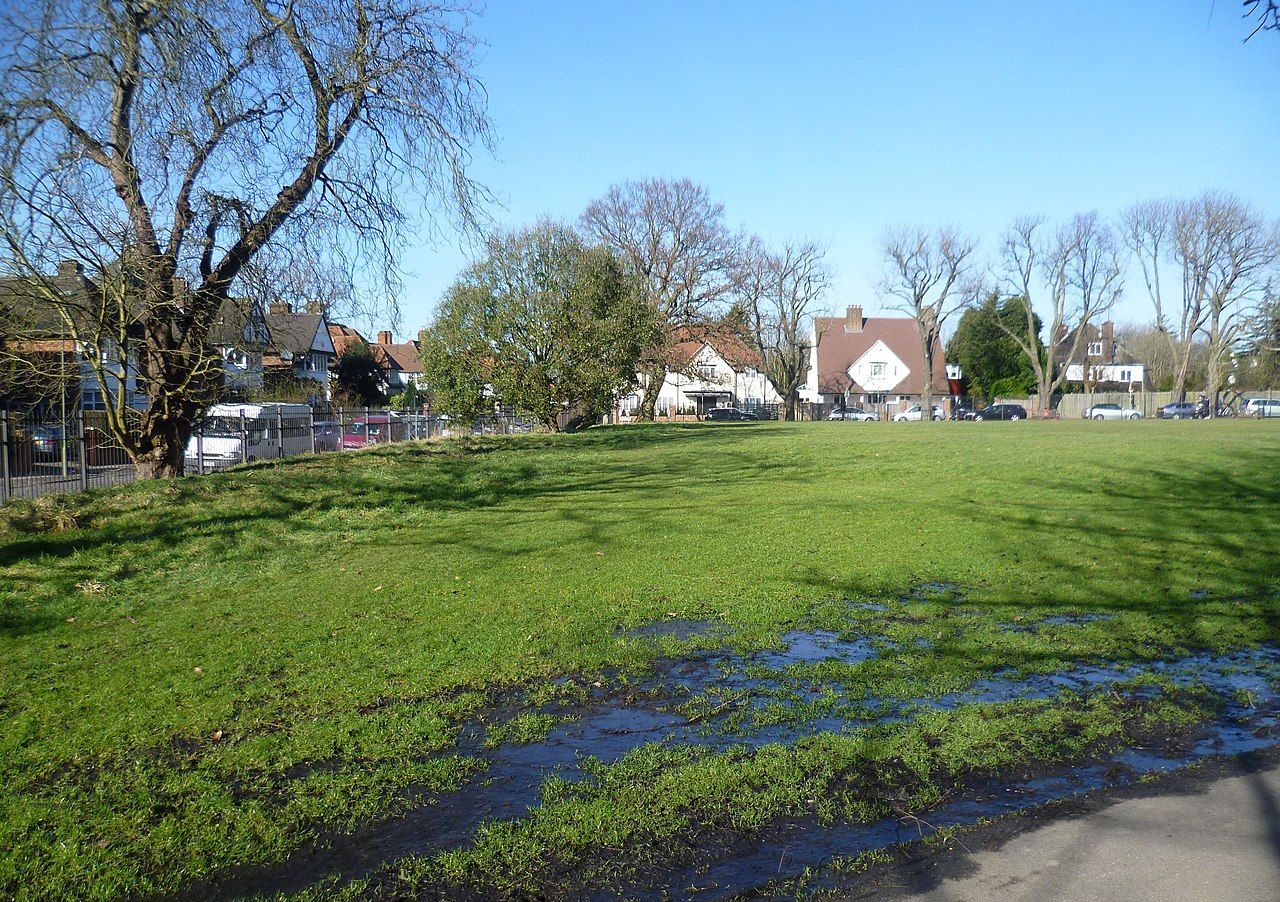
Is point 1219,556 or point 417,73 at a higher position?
point 417,73

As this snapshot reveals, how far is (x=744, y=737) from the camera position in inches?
210

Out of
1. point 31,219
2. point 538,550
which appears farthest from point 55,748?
point 31,219

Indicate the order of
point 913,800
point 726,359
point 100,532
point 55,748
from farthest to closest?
point 726,359 → point 100,532 → point 55,748 → point 913,800

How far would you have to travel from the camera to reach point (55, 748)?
507 centimetres

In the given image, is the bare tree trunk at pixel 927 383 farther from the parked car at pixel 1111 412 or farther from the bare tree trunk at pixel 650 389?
the bare tree trunk at pixel 650 389

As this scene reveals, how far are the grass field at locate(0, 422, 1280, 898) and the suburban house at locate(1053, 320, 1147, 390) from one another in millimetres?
93075

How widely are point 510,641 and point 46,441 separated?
44.0ft

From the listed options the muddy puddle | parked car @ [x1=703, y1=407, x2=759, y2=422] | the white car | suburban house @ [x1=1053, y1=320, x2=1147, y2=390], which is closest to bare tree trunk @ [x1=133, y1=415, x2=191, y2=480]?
the muddy puddle

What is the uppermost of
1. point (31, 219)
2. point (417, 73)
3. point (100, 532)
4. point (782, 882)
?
point (417, 73)

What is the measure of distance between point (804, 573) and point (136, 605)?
22.0ft

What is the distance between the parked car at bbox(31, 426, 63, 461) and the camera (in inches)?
634

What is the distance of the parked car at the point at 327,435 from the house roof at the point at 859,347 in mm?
69220

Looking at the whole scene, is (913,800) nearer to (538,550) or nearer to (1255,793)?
(1255,793)

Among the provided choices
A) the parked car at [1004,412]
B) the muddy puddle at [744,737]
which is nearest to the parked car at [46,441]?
the muddy puddle at [744,737]
